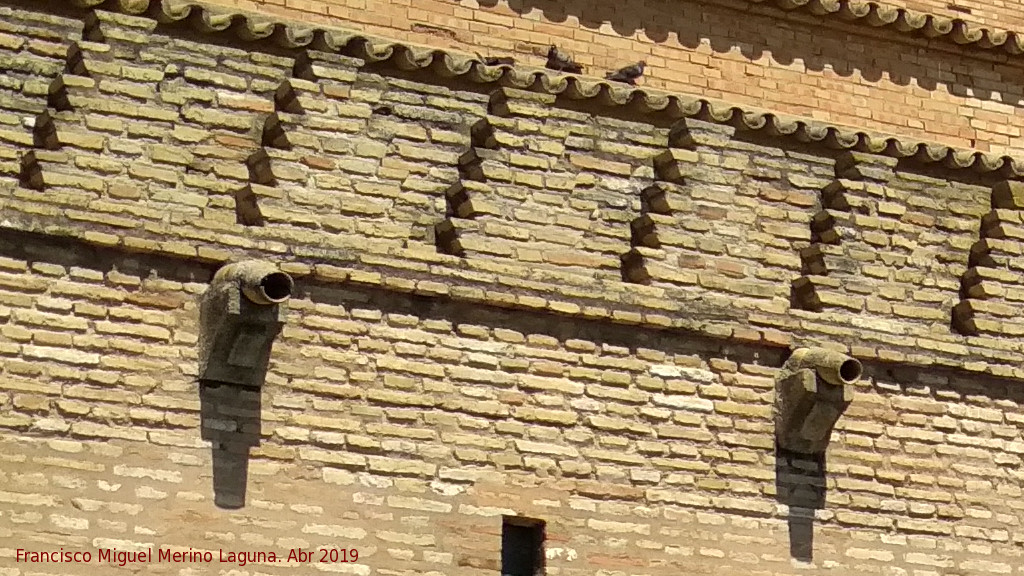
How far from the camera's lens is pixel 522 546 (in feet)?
33.2

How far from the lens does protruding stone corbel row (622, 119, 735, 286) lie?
10.6 metres

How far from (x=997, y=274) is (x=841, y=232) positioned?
2.71 ft

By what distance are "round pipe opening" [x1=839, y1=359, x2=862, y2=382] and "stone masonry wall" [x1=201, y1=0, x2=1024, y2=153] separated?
3114mm

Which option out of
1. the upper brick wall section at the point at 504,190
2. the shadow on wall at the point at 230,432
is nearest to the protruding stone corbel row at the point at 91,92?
the upper brick wall section at the point at 504,190

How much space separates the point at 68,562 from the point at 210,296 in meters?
1.21

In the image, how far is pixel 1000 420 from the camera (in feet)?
36.3

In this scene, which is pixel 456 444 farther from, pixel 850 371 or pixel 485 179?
pixel 850 371

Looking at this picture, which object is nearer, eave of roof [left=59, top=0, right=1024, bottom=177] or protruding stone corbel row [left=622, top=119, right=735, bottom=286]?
eave of roof [left=59, top=0, right=1024, bottom=177]

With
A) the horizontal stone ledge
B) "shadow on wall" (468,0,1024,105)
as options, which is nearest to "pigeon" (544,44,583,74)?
"shadow on wall" (468,0,1024,105)

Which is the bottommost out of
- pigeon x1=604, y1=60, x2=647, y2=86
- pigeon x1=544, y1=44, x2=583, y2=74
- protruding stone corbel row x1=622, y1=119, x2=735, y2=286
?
protruding stone corbel row x1=622, y1=119, x2=735, y2=286

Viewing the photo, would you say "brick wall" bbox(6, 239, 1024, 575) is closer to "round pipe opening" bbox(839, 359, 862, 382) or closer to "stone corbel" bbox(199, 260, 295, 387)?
"stone corbel" bbox(199, 260, 295, 387)

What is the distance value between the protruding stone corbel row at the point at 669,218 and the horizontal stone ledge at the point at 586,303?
0.37 feet

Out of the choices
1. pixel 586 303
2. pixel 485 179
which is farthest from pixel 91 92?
pixel 586 303

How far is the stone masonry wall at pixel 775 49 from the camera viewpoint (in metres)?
13.0
